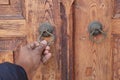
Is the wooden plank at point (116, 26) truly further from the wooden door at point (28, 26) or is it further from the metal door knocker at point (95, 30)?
the wooden door at point (28, 26)

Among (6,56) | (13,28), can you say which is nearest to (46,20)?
(13,28)

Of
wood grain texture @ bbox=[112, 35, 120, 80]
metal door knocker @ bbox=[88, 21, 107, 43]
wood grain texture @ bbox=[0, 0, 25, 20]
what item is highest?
wood grain texture @ bbox=[0, 0, 25, 20]

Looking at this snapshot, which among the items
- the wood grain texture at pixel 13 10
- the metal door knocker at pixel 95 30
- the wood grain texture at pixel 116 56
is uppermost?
the wood grain texture at pixel 13 10

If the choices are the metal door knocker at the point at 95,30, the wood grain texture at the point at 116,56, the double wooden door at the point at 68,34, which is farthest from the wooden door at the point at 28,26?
the wood grain texture at the point at 116,56

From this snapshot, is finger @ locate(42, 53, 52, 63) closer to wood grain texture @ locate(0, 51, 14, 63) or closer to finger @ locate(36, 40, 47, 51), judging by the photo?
finger @ locate(36, 40, 47, 51)

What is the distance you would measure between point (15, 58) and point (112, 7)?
51 cm

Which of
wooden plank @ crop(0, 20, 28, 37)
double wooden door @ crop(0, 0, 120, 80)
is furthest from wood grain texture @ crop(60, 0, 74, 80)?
wooden plank @ crop(0, 20, 28, 37)

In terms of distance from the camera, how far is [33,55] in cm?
146

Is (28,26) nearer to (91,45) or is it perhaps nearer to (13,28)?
(13,28)

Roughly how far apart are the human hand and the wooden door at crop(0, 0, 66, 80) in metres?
0.05

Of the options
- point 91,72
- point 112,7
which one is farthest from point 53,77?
point 112,7

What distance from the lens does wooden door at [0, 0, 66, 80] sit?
149cm

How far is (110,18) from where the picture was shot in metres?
1.49

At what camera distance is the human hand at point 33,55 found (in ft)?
4.74
